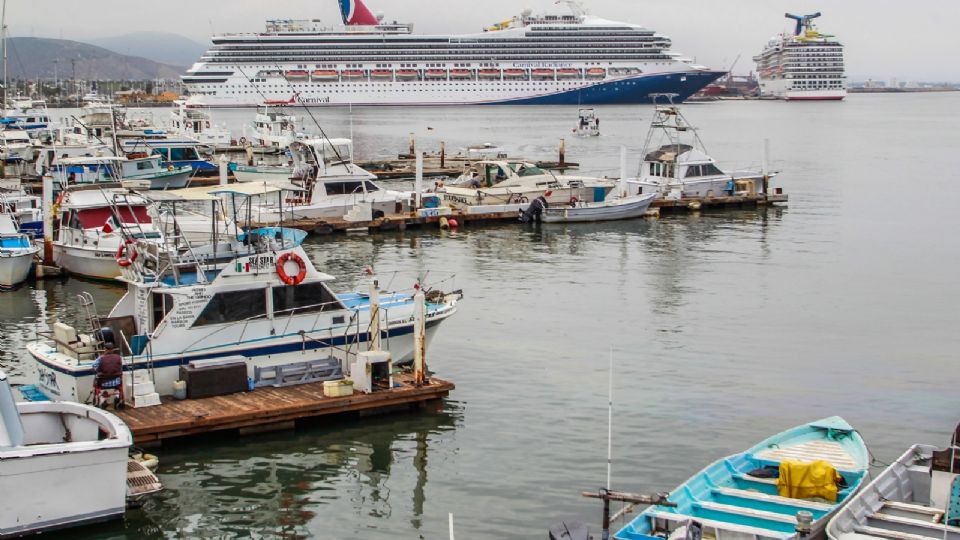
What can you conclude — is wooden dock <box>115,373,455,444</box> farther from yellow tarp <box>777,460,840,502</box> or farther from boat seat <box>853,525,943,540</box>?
boat seat <box>853,525,943,540</box>

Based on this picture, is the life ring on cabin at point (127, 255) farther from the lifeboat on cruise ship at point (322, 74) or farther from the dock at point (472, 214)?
the lifeboat on cruise ship at point (322, 74)

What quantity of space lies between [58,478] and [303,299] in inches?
234

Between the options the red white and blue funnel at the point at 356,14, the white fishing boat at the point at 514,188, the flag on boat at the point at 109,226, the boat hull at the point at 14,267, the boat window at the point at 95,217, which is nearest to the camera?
the boat hull at the point at 14,267

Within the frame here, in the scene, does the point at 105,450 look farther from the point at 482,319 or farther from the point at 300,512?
the point at 482,319

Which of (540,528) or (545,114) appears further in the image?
(545,114)

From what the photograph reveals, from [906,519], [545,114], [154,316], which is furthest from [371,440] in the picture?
[545,114]

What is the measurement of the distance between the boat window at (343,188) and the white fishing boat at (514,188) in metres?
3.59

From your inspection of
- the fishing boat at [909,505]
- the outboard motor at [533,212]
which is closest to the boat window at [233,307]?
the fishing boat at [909,505]

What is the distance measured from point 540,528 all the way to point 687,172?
34.8 m

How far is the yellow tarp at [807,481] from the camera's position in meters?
14.3

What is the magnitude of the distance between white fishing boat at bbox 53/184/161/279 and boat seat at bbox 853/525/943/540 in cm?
2270

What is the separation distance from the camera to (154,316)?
18266 mm

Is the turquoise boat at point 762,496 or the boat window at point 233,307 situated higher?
the boat window at point 233,307

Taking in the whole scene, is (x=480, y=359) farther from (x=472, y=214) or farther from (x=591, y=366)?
(x=472, y=214)
